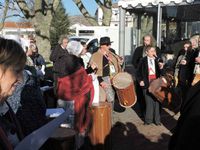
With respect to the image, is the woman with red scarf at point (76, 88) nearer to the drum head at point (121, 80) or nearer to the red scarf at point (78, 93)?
the red scarf at point (78, 93)

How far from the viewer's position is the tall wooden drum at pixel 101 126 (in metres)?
6.15

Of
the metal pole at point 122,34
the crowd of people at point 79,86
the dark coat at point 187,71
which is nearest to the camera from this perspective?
the crowd of people at point 79,86

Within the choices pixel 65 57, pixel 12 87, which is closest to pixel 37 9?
pixel 65 57

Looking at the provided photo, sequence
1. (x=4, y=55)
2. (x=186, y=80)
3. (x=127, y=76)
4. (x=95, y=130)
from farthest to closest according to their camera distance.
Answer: (x=186, y=80)
(x=127, y=76)
(x=95, y=130)
(x=4, y=55)

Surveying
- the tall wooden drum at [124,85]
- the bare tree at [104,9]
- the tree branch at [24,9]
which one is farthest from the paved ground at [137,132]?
the bare tree at [104,9]

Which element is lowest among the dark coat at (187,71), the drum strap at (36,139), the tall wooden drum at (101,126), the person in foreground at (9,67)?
the tall wooden drum at (101,126)

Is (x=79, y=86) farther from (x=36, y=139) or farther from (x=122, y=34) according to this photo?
(x=122, y=34)

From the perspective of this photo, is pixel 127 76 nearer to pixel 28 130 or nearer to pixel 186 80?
pixel 186 80

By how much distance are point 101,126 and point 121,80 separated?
1.98 metres

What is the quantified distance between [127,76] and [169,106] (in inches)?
41.9

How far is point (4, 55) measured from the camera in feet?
6.70

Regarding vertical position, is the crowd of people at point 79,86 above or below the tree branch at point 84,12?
below

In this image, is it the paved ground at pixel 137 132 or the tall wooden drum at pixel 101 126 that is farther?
the paved ground at pixel 137 132

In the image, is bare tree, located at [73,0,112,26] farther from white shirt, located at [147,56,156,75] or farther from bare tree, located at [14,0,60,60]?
white shirt, located at [147,56,156,75]
